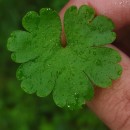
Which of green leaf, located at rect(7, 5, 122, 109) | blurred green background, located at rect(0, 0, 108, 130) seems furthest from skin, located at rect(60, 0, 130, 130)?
blurred green background, located at rect(0, 0, 108, 130)

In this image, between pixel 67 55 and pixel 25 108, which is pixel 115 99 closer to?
pixel 67 55

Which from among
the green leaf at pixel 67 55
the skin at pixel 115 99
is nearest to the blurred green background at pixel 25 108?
the skin at pixel 115 99

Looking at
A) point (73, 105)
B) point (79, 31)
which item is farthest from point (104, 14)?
point (73, 105)

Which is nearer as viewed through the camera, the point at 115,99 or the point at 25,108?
the point at 115,99

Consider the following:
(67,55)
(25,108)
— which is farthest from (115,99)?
(25,108)

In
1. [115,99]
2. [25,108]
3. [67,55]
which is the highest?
[67,55]

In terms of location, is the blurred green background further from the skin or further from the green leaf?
the green leaf

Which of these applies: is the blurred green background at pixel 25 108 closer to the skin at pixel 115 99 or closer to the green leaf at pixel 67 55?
the skin at pixel 115 99

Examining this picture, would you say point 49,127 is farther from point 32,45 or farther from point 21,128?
point 32,45
